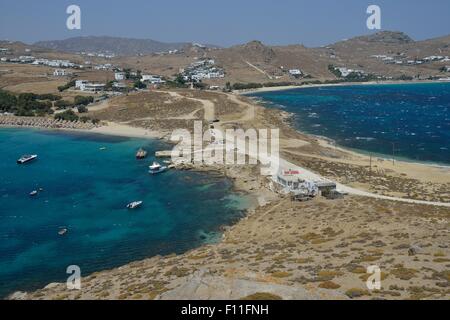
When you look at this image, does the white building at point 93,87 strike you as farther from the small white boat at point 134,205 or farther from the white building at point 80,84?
the small white boat at point 134,205

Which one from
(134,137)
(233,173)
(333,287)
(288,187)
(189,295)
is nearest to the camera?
(189,295)

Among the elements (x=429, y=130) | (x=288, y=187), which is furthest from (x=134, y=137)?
(x=429, y=130)

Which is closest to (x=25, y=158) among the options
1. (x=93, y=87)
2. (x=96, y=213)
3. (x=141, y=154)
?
(x=141, y=154)

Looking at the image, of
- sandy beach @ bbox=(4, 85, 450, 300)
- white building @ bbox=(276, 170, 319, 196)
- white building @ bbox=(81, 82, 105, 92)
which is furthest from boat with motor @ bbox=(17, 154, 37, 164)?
white building @ bbox=(81, 82, 105, 92)

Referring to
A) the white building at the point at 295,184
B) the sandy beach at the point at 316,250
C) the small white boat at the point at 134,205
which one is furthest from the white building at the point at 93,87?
the white building at the point at 295,184

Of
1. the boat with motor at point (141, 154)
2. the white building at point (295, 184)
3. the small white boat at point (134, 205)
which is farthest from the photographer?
the boat with motor at point (141, 154)

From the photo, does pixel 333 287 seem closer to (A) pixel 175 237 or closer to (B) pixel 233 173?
(A) pixel 175 237
